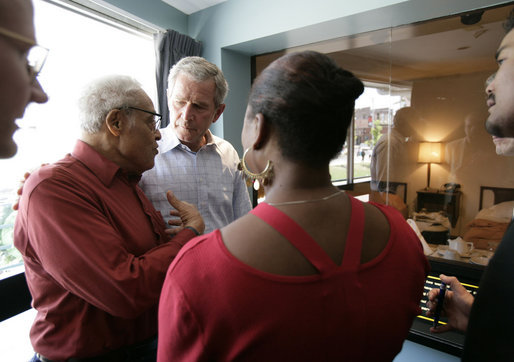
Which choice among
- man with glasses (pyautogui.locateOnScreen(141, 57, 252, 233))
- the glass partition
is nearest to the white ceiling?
the glass partition

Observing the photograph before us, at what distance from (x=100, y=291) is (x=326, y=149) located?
27.3 inches

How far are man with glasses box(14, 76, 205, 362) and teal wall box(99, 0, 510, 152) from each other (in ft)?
4.35

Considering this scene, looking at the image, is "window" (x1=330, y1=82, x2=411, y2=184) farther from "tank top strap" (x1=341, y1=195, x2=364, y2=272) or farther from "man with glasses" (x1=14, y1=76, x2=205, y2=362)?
"tank top strap" (x1=341, y1=195, x2=364, y2=272)

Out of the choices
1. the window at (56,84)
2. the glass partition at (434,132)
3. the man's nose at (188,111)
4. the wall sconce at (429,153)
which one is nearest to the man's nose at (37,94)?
the man's nose at (188,111)

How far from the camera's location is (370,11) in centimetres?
169

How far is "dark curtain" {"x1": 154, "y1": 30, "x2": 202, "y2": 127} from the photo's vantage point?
2.14 m

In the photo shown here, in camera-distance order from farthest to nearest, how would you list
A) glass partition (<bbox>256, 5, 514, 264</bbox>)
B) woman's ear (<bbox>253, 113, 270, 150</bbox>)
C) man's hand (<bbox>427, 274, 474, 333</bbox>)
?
glass partition (<bbox>256, 5, 514, 264</bbox>)
man's hand (<bbox>427, 274, 474, 333</bbox>)
woman's ear (<bbox>253, 113, 270, 150</bbox>)

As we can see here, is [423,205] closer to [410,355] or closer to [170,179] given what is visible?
[410,355]

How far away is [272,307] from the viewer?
49 centimetres

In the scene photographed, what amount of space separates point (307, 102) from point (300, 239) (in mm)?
248

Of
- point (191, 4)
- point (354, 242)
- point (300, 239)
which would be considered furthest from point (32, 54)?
point (191, 4)

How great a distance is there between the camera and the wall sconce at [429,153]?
2185 mm

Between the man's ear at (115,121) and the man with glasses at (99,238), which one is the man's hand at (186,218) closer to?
the man with glasses at (99,238)

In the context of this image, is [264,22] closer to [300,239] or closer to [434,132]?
[434,132]
